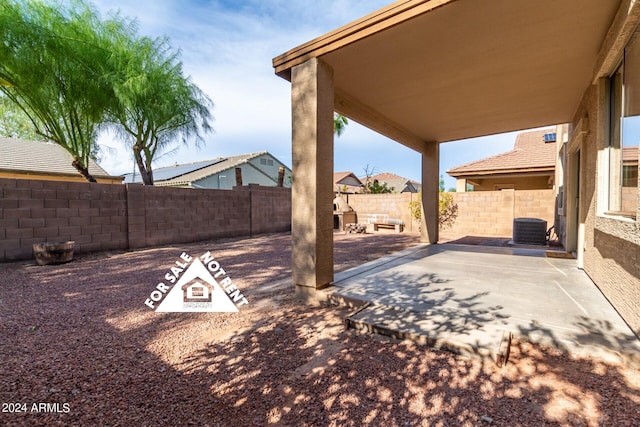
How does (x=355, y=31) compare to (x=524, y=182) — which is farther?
(x=524, y=182)

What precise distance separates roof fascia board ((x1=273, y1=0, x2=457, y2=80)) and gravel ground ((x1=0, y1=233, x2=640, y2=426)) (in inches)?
116

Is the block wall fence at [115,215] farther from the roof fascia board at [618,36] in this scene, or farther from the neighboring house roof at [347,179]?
the neighboring house roof at [347,179]

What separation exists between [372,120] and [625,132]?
3473 millimetres

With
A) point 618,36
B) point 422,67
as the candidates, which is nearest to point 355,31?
point 422,67

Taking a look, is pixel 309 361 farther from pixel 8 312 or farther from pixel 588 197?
pixel 588 197

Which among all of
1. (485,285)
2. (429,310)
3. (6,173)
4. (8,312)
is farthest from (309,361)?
(6,173)

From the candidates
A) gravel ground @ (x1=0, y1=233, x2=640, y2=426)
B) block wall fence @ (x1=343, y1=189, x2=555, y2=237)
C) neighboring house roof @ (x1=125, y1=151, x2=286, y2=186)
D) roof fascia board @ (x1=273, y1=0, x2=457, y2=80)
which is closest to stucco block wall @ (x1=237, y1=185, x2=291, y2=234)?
block wall fence @ (x1=343, y1=189, x2=555, y2=237)

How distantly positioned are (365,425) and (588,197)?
4.60 meters

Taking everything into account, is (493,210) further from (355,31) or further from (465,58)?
(355,31)

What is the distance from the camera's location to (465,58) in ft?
11.7

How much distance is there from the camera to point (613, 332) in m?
2.36

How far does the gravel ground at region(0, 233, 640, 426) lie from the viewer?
1.68 metres

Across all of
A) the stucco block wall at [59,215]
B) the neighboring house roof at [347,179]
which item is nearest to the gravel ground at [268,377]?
the stucco block wall at [59,215]

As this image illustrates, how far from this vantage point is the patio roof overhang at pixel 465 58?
276 centimetres
